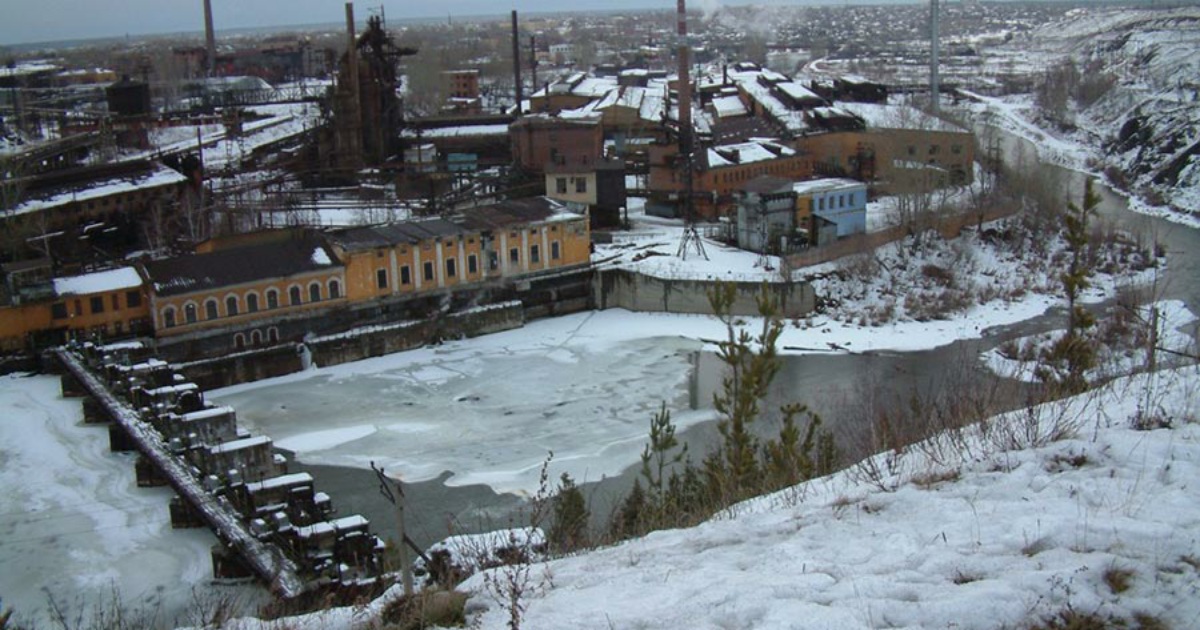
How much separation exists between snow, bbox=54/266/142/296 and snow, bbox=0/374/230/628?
1829 mm

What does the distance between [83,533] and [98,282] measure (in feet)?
15.1

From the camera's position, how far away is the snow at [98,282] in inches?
429

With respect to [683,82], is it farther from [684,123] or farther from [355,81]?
[355,81]

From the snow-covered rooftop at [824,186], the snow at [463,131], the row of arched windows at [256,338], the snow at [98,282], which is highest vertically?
the snow at [463,131]

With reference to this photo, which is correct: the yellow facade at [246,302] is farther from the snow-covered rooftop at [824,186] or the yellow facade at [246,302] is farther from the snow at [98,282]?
the snow-covered rooftop at [824,186]

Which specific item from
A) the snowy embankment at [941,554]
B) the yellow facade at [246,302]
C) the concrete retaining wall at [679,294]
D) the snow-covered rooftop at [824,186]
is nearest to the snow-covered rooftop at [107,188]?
the yellow facade at [246,302]

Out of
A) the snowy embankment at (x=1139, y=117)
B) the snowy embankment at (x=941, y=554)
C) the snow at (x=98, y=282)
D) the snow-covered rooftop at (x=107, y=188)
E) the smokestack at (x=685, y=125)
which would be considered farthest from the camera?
the snowy embankment at (x=1139, y=117)

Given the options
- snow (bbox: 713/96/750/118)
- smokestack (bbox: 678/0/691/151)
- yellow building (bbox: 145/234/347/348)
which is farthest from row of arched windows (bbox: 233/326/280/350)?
snow (bbox: 713/96/750/118)

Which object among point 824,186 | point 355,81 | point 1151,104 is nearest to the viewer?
point 824,186

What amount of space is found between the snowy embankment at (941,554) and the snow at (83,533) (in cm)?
341

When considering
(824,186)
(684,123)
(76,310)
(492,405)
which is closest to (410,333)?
(492,405)

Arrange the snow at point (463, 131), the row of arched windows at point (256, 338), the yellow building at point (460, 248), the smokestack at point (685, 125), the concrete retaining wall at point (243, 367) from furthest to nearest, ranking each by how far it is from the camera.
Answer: the snow at point (463, 131) < the smokestack at point (685, 125) < the yellow building at point (460, 248) < the row of arched windows at point (256, 338) < the concrete retaining wall at point (243, 367)

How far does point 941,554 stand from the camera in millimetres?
2691

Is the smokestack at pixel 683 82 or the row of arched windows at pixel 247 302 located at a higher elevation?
the smokestack at pixel 683 82
